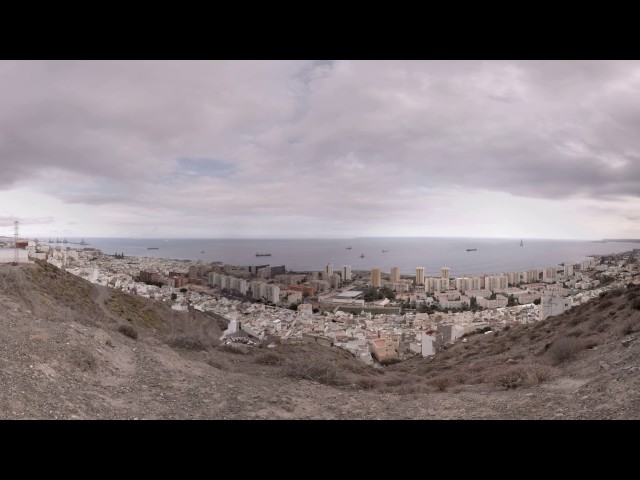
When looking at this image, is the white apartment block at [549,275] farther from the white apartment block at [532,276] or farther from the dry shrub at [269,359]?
the dry shrub at [269,359]

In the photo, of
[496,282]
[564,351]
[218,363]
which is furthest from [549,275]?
[218,363]

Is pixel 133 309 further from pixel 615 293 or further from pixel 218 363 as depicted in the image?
pixel 615 293

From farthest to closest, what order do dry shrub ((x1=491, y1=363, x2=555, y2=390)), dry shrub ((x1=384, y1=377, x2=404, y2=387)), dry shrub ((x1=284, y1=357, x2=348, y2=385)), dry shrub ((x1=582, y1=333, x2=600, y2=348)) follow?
dry shrub ((x1=582, y1=333, x2=600, y2=348)), dry shrub ((x1=384, y1=377, x2=404, y2=387)), dry shrub ((x1=284, y1=357, x2=348, y2=385)), dry shrub ((x1=491, y1=363, x2=555, y2=390))

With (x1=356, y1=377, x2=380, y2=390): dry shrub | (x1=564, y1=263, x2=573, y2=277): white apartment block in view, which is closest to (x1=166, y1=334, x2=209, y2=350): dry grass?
(x1=356, y1=377, x2=380, y2=390): dry shrub

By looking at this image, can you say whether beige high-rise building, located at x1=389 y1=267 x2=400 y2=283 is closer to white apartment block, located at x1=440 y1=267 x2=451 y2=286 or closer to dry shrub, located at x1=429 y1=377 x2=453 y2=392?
white apartment block, located at x1=440 y1=267 x2=451 y2=286

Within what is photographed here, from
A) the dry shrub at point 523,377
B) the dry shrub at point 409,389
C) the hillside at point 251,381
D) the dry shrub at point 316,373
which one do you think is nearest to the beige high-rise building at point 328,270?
the hillside at point 251,381
